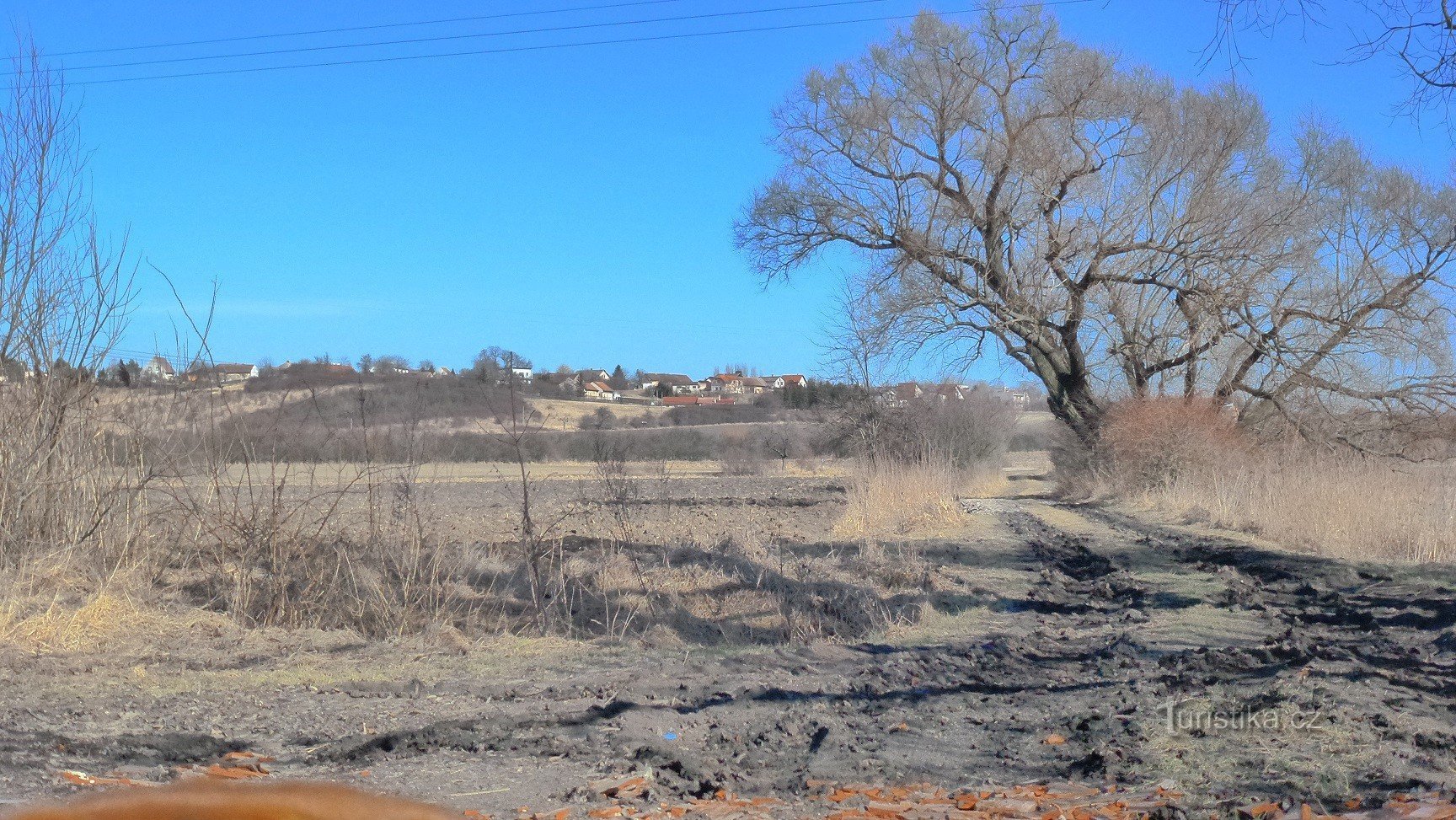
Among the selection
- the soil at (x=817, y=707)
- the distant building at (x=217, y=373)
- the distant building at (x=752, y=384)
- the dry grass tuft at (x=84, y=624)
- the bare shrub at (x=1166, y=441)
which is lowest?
the soil at (x=817, y=707)

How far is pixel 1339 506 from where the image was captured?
12328mm

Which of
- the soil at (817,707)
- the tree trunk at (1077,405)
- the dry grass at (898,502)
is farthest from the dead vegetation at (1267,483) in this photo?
the dry grass at (898,502)

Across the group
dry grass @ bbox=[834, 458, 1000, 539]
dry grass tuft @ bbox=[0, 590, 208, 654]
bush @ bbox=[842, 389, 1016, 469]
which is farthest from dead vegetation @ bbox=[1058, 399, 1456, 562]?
dry grass tuft @ bbox=[0, 590, 208, 654]

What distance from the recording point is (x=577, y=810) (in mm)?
3646

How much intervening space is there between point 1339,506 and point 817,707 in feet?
32.6

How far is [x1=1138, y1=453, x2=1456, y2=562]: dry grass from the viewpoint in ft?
35.6

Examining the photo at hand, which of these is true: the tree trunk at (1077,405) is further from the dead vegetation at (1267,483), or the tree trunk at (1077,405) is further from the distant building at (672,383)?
the distant building at (672,383)

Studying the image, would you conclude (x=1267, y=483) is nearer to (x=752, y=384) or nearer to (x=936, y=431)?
(x=936, y=431)

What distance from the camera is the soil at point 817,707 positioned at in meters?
4.06

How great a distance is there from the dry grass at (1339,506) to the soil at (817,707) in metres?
2.63

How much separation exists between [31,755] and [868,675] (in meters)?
4.19

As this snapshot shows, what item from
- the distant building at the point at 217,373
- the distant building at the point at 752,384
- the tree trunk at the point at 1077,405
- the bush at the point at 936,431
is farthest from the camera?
the distant building at the point at 752,384

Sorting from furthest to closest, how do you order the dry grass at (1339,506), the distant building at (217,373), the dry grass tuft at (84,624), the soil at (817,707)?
the dry grass at (1339,506)
the distant building at (217,373)
the dry grass tuft at (84,624)
the soil at (817,707)

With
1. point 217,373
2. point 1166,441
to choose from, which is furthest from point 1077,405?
point 217,373
